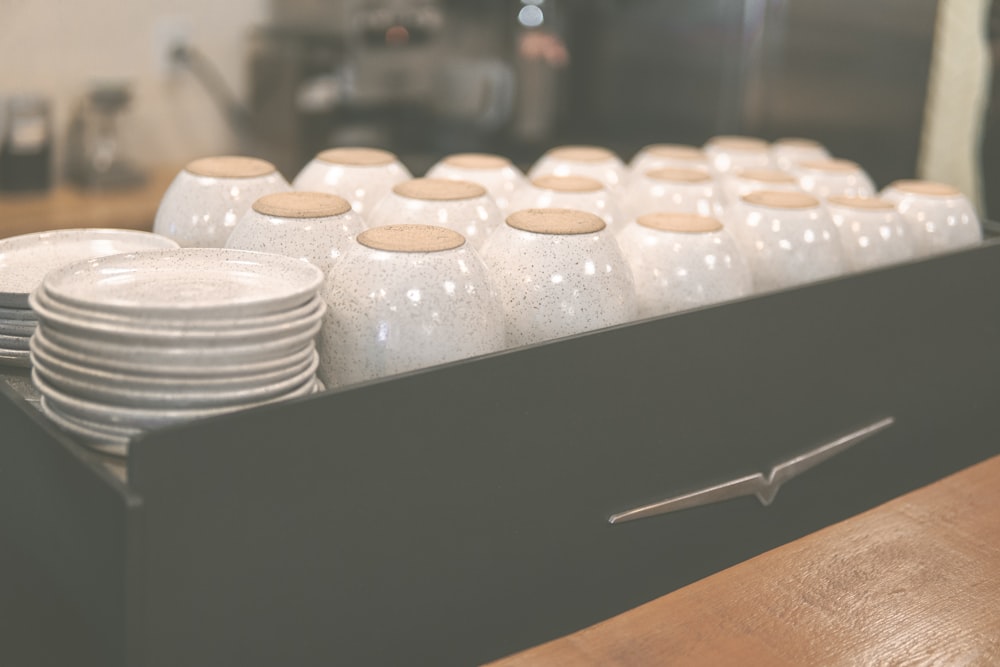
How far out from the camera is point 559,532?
87 cm

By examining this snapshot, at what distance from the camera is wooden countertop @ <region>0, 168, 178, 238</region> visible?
7.63 ft

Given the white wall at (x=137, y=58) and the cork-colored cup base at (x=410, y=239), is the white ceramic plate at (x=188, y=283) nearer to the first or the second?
the cork-colored cup base at (x=410, y=239)

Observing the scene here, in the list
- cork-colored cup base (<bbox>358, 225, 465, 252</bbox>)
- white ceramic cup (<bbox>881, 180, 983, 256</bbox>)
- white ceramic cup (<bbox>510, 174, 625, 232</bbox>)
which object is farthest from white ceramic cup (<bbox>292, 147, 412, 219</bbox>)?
white ceramic cup (<bbox>881, 180, 983, 256</bbox>)

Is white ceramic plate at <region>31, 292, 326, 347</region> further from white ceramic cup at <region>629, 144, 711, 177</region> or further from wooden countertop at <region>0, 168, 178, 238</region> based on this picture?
wooden countertop at <region>0, 168, 178, 238</region>

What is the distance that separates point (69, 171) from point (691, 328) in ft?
6.75

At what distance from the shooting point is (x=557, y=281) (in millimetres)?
912

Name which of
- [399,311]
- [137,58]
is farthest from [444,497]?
[137,58]

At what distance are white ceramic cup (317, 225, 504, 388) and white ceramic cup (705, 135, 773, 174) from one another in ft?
2.60

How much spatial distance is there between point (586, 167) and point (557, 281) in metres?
0.50

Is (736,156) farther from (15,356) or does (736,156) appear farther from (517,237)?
(15,356)

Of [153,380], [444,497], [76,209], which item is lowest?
[76,209]

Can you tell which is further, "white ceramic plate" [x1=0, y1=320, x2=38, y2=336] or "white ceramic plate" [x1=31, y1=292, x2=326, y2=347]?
"white ceramic plate" [x1=0, y1=320, x2=38, y2=336]

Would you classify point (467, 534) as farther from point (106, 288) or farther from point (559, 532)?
point (106, 288)

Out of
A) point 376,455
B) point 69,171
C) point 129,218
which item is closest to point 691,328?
point 376,455
